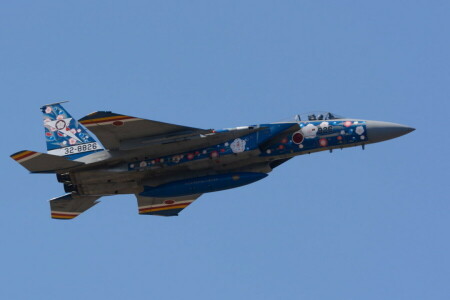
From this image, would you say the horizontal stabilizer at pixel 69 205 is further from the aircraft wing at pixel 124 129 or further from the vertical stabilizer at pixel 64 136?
the aircraft wing at pixel 124 129

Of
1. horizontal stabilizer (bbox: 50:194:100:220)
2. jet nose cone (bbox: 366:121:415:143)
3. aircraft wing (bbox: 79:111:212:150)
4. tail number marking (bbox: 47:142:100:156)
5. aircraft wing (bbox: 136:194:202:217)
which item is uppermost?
aircraft wing (bbox: 79:111:212:150)

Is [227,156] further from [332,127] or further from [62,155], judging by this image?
[62,155]

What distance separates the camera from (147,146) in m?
32.6

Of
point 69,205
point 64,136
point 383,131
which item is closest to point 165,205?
point 69,205

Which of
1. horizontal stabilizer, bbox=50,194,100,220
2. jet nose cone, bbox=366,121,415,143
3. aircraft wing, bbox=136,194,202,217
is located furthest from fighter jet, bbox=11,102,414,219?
aircraft wing, bbox=136,194,202,217

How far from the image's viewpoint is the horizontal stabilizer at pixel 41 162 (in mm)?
32312

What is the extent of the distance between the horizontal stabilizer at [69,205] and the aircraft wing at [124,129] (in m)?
3.34

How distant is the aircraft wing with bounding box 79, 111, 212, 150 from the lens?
31.4 metres

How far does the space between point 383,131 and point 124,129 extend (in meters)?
9.16

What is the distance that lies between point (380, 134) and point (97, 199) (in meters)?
11.0

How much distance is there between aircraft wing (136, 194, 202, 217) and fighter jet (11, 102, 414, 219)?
2.49 metres

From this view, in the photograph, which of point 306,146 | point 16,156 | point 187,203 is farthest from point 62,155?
point 306,146

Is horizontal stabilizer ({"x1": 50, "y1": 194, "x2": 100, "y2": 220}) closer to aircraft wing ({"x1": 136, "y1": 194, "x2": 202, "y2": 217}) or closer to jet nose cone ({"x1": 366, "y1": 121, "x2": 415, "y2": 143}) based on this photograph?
aircraft wing ({"x1": 136, "y1": 194, "x2": 202, "y2": 217})

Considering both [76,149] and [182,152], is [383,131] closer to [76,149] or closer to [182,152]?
[182,152]
